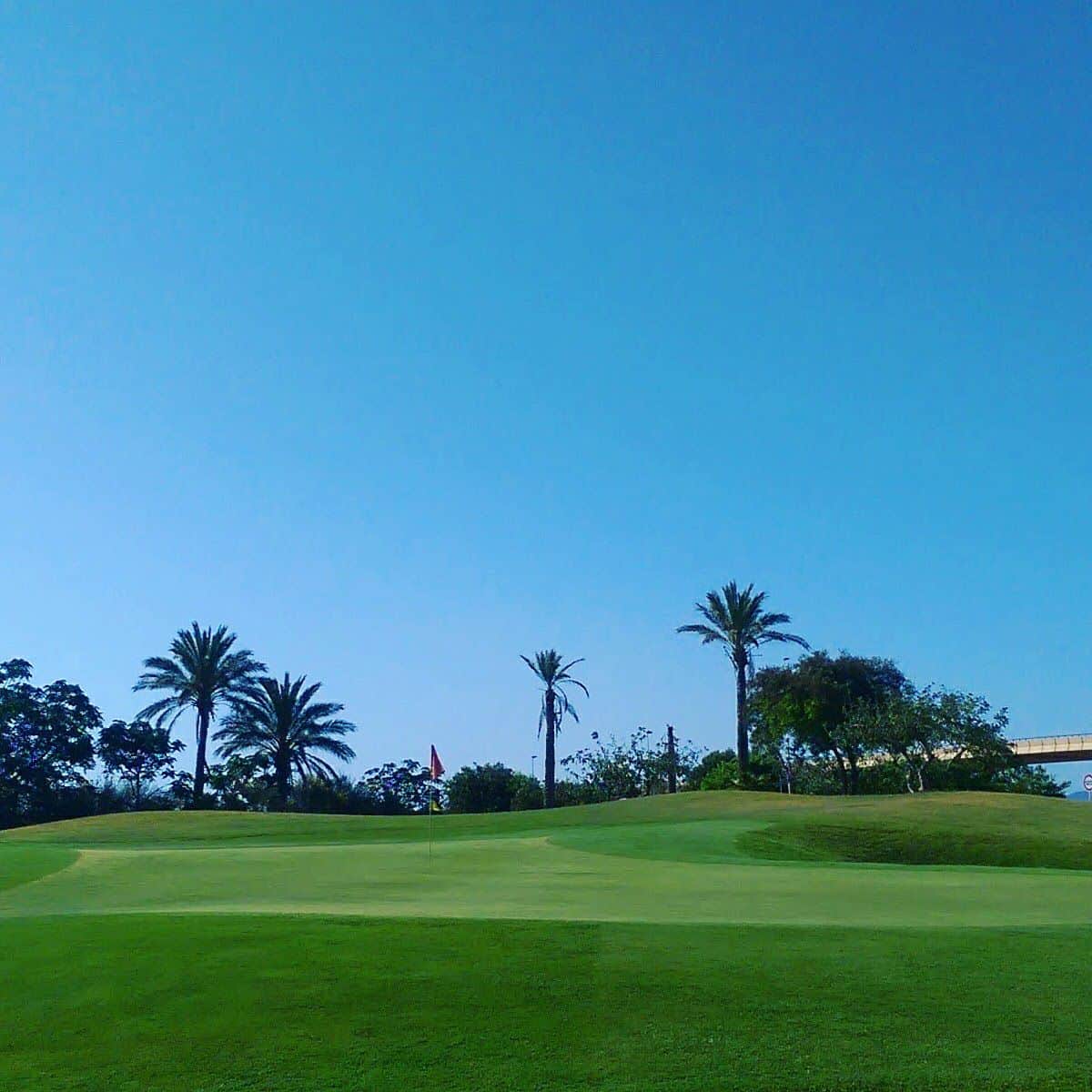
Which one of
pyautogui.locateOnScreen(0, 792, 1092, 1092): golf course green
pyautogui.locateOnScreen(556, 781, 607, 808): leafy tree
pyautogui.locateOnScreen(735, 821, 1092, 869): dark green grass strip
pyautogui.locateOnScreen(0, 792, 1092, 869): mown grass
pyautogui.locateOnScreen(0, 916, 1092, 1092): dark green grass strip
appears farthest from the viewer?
pyautogui.locateOnScreen(556, 781, 607, 808): leafy tree

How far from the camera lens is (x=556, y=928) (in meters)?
13.9

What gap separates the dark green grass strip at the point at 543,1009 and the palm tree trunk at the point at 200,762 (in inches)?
2629

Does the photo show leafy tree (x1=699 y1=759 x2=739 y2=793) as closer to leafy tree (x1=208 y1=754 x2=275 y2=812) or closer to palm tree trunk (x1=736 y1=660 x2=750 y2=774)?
palm tree trunk (x1=736 y1=660 x2=750 y2=774)

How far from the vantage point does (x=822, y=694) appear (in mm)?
83000

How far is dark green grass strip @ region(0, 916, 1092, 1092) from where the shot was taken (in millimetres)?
9922

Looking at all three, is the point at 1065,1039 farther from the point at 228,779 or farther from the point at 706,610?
the point at 228,779

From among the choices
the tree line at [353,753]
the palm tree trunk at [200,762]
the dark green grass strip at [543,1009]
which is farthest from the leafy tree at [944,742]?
the dark green grass strip at [543,1009]

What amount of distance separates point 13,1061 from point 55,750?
78183 millimetres

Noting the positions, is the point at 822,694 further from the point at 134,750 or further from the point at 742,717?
the point at 134,750

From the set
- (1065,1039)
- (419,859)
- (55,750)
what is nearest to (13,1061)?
(1065,1039)

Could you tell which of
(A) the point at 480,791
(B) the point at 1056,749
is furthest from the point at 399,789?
(B) the point at 1056,749

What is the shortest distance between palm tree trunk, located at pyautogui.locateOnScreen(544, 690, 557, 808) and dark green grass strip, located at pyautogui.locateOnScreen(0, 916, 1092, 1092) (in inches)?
2744

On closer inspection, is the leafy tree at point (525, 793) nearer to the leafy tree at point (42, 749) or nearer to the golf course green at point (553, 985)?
the leafy tree at point (42, 749)

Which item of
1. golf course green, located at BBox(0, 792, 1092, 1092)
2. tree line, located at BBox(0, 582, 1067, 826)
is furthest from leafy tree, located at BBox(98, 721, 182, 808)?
golf course green, located at BBox(0, 792, 1092, 1092)
